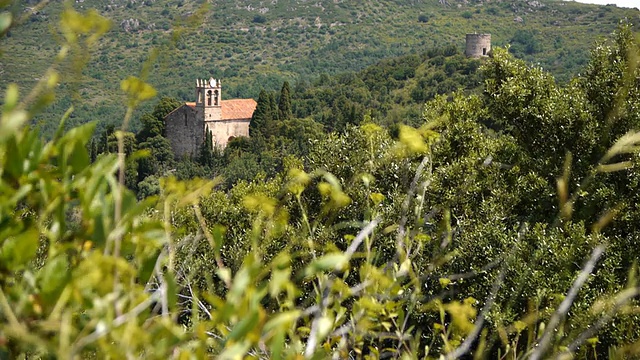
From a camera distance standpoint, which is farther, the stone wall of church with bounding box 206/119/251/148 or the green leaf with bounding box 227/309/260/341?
the stone wall of church with bounding box 206/119/251/148

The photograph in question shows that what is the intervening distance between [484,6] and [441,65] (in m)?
84.1

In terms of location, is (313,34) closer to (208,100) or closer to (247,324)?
(208,100)

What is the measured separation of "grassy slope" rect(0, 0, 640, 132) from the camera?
11175 centimetres

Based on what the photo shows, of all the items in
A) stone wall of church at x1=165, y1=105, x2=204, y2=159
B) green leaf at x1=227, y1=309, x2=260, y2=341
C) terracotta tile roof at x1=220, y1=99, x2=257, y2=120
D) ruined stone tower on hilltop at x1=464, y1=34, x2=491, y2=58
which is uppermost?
green leaf at x1=227, y1=309, x2=260, y2=341

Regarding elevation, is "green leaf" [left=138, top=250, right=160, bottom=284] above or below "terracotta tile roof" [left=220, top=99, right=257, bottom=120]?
above

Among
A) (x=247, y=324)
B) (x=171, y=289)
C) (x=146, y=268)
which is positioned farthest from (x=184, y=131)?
(x=247, y=324)

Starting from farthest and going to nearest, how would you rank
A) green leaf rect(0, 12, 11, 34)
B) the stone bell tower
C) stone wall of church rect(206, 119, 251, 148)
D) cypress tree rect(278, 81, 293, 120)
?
cypress tree rect(278, 81, 293, 120), stone wall of church rect(206, 119, 251, 148), the stone bell tower, green leaf rect(0, 12, 11, 34)

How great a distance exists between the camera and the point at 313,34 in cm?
14525

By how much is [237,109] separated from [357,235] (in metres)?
63.3

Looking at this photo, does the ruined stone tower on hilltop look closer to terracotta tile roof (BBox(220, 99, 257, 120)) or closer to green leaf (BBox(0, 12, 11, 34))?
terracotta tile roof (BBox(220, 99, 257, 120))

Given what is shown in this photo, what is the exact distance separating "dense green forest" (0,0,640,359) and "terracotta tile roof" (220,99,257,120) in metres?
45.2

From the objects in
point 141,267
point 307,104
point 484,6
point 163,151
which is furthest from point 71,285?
point 484,6

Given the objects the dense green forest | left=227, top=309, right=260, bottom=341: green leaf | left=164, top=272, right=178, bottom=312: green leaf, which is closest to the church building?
the dense green forest

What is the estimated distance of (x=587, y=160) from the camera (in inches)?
372
